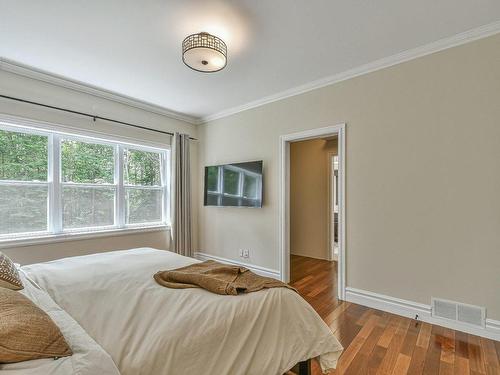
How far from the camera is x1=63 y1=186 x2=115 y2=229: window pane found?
3.27 meters

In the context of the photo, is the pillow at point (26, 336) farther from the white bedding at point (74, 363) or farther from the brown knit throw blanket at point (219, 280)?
the brown knit throw blanket at point (219, 280)

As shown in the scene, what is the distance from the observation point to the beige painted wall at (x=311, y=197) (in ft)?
16.1

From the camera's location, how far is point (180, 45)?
2412 mm

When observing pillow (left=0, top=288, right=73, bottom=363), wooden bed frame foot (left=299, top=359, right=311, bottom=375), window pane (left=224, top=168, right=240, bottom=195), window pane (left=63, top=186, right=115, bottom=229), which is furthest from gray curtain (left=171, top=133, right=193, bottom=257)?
pillow (left=0, top=288, right=73, bottom=363)

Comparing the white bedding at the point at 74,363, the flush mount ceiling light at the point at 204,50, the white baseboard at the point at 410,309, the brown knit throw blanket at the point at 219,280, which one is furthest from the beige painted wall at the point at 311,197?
the white bedding at the point at 74,363

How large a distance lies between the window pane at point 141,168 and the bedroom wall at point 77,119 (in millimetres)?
276

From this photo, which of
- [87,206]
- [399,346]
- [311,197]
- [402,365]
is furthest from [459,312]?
[87,206]

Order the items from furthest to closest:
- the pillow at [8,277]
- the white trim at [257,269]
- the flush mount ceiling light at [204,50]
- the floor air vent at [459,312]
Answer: the white trim at [257,269] < the floor air vent at [459,312] < the flush mount ceiling light at [204,50] < the pillow at [8,277]

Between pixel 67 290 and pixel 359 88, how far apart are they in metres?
3.23

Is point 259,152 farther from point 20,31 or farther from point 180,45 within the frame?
point 20,31

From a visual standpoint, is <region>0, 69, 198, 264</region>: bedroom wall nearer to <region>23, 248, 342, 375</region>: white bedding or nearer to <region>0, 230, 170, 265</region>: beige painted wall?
<region>0, 230, 170, 265</region>: beige painted wall

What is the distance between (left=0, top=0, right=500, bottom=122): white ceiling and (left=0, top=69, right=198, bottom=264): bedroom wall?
0.28 m

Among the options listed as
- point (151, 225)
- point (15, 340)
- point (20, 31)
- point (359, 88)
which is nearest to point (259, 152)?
point (359, 88)

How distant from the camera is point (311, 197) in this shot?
5020 millimetres
